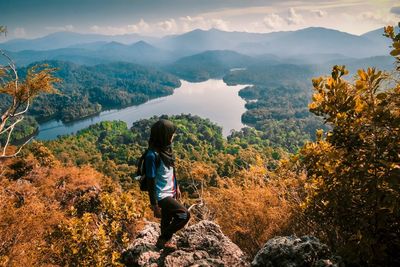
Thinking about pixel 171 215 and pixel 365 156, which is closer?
pixel 365 156

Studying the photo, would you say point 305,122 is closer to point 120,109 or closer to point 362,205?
point 120,109

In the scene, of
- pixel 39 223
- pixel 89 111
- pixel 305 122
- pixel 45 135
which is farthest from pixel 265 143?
pixel 89 111

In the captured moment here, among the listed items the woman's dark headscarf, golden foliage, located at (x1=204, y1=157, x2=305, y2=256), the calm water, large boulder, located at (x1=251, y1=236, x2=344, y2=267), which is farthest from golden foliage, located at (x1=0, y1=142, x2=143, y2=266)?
the calm water

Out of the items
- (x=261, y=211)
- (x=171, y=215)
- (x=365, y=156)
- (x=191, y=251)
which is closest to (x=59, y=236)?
(x=171, y=215)

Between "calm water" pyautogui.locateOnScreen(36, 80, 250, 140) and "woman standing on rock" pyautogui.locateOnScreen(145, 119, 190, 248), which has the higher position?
"woman standing on rock" pyautogui.locateOnScreen(145, 119, 190, 248)

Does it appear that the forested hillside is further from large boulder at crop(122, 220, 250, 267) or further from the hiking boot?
the hiking boot

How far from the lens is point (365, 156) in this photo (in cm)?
227

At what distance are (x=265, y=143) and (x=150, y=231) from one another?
6678 cm

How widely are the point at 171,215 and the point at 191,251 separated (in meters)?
0.48

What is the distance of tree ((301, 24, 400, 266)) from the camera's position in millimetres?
2148

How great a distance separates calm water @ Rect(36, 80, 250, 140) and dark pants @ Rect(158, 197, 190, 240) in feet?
272

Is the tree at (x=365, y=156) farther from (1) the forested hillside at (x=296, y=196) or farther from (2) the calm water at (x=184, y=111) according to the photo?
(2) the calm water at (x=184, y=111)

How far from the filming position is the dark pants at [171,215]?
12.3 ft

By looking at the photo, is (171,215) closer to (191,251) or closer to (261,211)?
(191,251)
